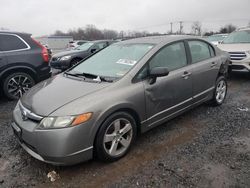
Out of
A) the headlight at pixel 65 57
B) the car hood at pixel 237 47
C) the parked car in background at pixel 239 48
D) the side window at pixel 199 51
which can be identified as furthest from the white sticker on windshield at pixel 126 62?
the headlight at pixel 65 57

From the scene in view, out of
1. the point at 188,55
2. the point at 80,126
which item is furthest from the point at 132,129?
the point at 188,55

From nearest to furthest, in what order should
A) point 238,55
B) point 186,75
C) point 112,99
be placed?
point 112,99 → point 186,75 → point 238,55

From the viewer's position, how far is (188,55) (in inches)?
160

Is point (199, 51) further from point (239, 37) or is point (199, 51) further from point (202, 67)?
point (239, 37)

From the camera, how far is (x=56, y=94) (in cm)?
298

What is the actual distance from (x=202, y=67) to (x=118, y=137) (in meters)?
2.22

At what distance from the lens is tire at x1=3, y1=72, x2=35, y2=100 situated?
5.58 metres

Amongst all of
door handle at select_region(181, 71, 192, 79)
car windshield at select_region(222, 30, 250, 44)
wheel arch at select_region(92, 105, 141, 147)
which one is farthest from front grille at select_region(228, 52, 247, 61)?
wheel arch at select_region(92, 105, 141, 147)

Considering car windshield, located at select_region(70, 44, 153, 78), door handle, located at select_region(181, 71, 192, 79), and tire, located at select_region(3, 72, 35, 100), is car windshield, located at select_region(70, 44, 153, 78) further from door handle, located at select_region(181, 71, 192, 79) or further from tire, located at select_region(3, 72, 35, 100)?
tire, located at select_region(3, 72, 35, 100)

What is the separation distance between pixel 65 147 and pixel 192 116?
283 centimetres

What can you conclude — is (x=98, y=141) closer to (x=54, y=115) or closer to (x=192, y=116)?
(x=54, y=115)

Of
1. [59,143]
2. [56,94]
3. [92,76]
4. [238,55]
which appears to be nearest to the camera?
[59,143]

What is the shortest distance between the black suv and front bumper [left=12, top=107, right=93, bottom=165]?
335cm

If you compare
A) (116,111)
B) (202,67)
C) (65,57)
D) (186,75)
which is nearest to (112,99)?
(116,111)
